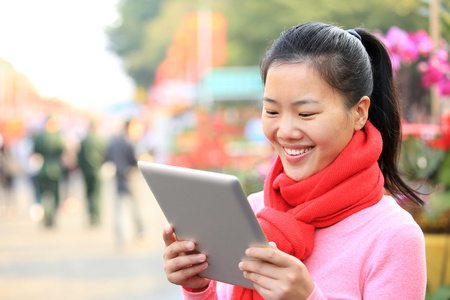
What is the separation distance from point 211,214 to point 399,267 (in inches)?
17.3

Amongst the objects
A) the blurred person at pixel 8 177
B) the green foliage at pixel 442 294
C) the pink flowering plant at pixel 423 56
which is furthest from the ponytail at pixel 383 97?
the blurred person at pixel 8 177

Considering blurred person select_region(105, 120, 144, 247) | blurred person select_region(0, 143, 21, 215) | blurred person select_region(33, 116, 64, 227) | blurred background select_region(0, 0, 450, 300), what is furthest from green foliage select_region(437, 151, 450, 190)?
blurred person select_region(0, 143, 21, 215)

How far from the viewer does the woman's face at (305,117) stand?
1524 mm

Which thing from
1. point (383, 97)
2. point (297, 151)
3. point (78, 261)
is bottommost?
point (78, 261)

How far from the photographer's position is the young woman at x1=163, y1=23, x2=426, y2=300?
4.80 ft


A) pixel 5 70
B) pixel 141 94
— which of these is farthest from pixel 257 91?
pixel 141 94

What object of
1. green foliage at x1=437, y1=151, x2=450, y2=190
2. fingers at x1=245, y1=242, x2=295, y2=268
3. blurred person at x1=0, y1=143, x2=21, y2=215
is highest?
fingers at x1=245, y1=242, x2=295, y2=268

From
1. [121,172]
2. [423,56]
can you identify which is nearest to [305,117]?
[423,56]

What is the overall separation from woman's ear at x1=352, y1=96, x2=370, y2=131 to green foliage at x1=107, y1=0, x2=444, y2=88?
269 mm

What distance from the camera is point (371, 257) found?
1.49 m

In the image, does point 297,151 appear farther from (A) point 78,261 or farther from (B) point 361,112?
(A) point 78,261

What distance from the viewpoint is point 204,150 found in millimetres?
14148

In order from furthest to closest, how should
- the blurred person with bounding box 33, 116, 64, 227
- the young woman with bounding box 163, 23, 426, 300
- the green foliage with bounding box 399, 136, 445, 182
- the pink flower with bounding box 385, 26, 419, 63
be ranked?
the blurred person with bounding box 33, 116, 64, 227
the pink flower with bounding box 385, 26, 419, 63
the green foliage with bounding box 399, 136, 445, 182
the young woman with bounding box 163, 23, 426, 300

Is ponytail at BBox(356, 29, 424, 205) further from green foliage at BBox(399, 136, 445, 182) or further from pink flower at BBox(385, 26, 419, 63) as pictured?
pink flower at BBox(385, 26, 419, 63)
